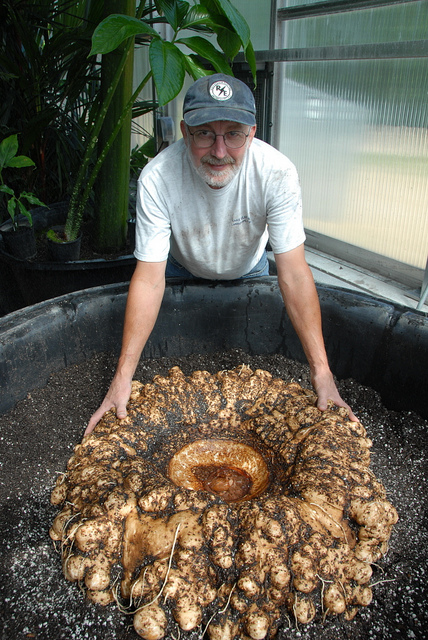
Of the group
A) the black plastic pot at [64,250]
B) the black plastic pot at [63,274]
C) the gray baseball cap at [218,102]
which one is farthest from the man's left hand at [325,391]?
the black plastic pot at [64,250]

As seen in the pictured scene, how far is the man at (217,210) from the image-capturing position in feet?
4.70

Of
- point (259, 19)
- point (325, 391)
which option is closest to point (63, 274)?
point (325, 391)

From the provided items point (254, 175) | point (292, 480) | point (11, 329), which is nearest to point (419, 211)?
point (254, 175)

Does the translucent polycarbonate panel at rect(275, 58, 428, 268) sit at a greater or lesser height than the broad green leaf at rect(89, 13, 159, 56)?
lesser

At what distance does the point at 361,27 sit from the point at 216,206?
72.3 inches

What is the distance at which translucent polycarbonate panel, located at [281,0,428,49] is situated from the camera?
7.89ft

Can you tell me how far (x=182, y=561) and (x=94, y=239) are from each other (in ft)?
5.87

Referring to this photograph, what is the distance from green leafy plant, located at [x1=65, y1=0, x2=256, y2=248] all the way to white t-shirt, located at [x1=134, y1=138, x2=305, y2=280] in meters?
0.25

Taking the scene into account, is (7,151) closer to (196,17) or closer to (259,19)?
(196,17)

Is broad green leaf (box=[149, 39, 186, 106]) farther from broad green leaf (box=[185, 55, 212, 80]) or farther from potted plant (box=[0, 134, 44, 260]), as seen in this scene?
potted plant (box=[0, 134, 44, 260])

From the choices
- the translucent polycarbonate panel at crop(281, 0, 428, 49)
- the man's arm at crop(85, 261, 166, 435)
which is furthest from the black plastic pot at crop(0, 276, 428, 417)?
the translucent polycarbonate panel at crop(281, 0, 428, 49)

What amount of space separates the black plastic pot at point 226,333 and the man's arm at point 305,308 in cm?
23

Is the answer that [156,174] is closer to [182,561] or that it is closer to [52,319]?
[52,319]

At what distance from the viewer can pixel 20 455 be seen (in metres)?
1.41
